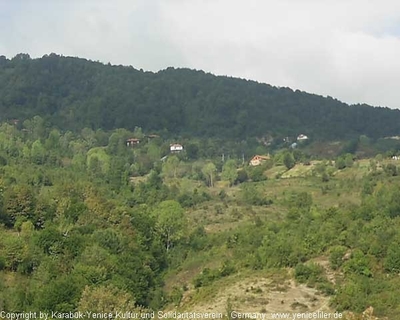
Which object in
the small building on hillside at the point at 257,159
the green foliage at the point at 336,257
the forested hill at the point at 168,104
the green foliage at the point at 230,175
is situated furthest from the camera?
the forested hill at the point at 168,104

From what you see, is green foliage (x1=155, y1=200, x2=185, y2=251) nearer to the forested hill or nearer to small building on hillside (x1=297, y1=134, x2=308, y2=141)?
the forested hill

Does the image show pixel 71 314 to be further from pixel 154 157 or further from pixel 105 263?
pixel 154 157

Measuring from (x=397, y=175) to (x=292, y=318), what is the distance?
4895cm

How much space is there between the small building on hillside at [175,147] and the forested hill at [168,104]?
19439mm

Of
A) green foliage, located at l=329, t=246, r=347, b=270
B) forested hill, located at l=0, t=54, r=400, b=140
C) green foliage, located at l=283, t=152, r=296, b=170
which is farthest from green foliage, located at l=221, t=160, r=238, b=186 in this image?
green foliage, located at l=329, t=246, r=347, b=270

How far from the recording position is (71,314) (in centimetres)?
3138

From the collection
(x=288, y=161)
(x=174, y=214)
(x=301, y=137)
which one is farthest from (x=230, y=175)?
(x=301, y=137)

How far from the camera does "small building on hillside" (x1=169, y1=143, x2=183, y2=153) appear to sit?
124194mm

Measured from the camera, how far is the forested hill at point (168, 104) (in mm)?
146125

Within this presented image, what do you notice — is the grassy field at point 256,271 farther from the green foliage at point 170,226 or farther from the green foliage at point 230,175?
the green foliage at point 170,226

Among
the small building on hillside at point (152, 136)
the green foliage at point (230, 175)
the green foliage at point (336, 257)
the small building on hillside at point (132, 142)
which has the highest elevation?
the small building on hillside at point (152, 136)

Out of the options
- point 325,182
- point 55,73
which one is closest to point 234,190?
point 325,182

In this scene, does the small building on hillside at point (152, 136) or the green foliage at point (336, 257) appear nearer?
the green foliage at point (336, 257)

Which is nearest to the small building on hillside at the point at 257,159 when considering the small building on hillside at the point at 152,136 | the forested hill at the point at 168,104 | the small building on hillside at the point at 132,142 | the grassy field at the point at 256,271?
the grassy field at the point at 256,271
